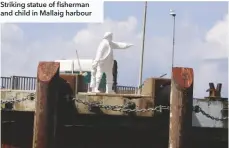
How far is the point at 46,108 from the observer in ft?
34.7

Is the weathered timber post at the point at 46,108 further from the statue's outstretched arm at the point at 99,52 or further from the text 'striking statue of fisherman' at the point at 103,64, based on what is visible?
the statue's outstretched arm at the point at 99,52

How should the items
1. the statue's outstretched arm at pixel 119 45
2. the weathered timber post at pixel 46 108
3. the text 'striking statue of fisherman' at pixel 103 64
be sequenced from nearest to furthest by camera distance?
the weathered timber post at pixel 46 108 < the text 'striking statue of fisherman' at pixel 103 64 < the statue's outstretched arm at pixel 119 45

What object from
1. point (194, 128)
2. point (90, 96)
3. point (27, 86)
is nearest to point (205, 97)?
point (194, 128)

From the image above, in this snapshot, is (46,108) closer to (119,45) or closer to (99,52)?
(99,52)

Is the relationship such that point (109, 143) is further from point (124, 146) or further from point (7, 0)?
point (7, 0)

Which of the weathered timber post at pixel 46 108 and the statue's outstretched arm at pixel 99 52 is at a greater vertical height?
the statue's outstretched arm at pixel 99 52

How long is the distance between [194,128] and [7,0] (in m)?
4.95

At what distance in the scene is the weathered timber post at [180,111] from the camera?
10.6m

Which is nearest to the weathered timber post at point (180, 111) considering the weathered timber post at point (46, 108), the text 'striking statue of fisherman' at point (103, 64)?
the weathered timber post at point (46, 108)

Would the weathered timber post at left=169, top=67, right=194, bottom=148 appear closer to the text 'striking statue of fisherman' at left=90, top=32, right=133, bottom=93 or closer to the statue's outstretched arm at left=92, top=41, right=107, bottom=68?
the text 'striking statue of fisherman' at left=90, top=32, right=133, bottom=93

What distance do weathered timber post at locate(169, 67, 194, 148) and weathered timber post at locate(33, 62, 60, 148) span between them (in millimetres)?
2299

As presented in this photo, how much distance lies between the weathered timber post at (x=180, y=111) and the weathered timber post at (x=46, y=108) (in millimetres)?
2299

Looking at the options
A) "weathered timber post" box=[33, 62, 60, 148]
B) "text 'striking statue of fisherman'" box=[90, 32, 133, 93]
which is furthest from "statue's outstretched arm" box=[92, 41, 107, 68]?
"weathered timber post" box=[33, 62, 60, 148]

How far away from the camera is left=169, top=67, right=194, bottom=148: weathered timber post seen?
34.6 ft
